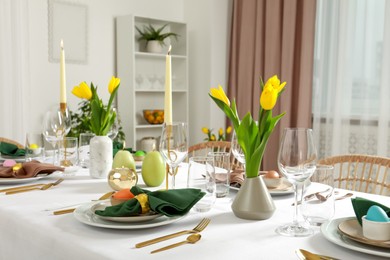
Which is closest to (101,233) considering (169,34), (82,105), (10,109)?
(10,109)

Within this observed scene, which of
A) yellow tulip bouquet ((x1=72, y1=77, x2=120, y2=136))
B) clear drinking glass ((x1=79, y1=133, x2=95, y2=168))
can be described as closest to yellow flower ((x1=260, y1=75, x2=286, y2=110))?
yellow tulip bouquet ((x1=72, y1=77, x2=120, y2=136))

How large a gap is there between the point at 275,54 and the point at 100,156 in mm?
2587

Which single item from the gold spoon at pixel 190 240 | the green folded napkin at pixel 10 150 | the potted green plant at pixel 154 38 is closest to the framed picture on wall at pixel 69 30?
the potted green plant at pixel 154 38

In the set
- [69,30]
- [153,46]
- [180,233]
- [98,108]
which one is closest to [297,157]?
[180,233]

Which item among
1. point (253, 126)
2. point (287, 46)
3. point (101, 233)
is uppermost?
point (287, 46)

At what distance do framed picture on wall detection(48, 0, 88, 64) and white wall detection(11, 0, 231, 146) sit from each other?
4 cm

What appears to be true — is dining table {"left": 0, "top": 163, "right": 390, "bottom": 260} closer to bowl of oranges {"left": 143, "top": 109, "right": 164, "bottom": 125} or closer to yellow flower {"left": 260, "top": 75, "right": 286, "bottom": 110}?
yellow flower {"left": 260, "top": 75, "right": 286, "bottom": 110}

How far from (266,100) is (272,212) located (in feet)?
0.96

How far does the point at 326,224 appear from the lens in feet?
3.50

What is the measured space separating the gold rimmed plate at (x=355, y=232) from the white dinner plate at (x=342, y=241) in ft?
0.04

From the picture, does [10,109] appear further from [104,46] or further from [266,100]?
[266,100]

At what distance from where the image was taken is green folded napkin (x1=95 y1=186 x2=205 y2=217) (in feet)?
3.60

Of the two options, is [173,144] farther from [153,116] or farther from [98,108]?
[153,116]

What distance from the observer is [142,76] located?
14.2ft
